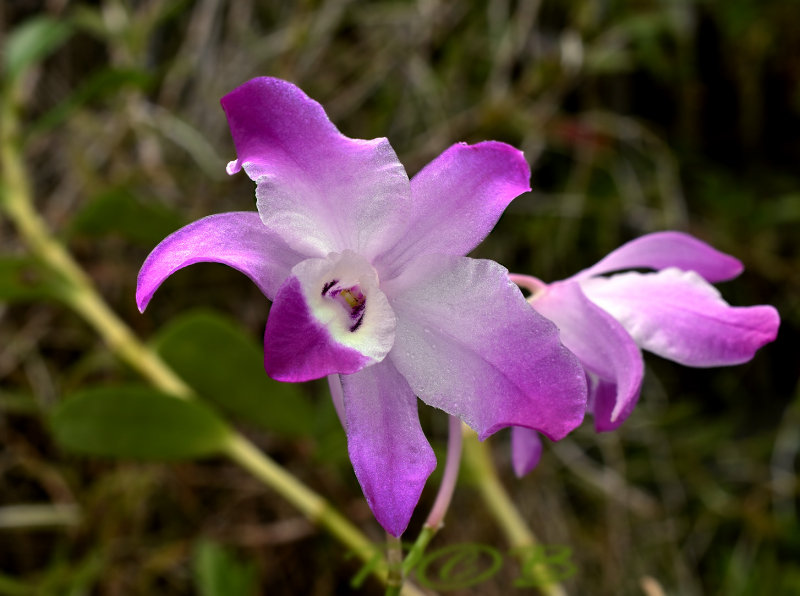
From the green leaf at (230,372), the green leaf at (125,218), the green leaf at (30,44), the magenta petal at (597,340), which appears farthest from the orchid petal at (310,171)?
the green leaf at (30,44)

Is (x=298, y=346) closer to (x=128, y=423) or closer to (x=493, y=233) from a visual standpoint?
(x=128, y=423)

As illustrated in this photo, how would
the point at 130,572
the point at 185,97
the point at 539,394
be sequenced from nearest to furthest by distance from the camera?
the point at 539,394 → the point at 130,572 → the point at 185,97

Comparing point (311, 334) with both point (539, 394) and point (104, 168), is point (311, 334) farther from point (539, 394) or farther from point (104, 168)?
point (104, 168)

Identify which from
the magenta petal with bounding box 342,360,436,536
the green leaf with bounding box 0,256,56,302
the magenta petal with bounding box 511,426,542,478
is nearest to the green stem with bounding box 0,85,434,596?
the green leaf with bounding box 0,256,56,302

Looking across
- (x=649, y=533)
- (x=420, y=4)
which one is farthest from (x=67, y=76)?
(x=649, y=533)

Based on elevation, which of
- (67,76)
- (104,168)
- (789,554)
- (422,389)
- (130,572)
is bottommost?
(789,554)

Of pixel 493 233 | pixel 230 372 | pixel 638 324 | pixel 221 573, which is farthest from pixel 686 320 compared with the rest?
pixel 493 233

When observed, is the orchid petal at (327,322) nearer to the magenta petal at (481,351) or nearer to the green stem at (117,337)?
the magenta petal at (481,351)
